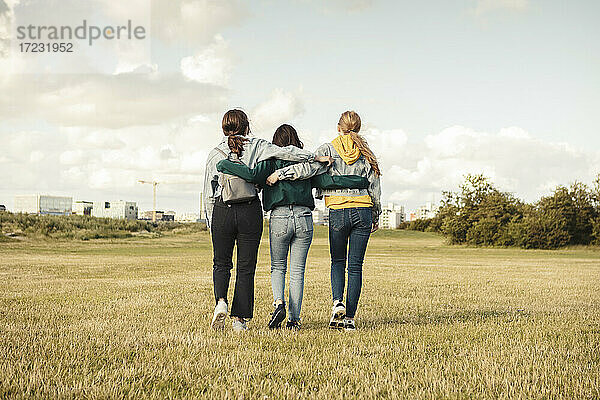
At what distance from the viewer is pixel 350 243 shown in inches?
258

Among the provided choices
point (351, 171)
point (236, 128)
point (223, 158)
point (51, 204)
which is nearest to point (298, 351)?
point (351, 171)

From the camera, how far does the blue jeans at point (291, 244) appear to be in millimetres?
6309

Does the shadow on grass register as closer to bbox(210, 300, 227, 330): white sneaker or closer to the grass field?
the grass field

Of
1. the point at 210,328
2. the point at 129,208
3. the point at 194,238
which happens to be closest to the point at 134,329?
the point at 210,328

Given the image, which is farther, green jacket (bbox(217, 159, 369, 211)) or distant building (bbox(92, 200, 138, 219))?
distant building (bbox(92, 200, 138, 219))

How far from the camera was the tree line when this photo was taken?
163ft

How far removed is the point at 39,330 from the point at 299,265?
9.48ft

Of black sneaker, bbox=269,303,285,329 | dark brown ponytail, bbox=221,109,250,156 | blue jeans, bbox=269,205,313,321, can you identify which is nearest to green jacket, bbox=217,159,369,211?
blue jeans, bbox=269,205,313,321

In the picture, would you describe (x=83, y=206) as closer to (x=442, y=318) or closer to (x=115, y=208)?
(x=115, y=208)

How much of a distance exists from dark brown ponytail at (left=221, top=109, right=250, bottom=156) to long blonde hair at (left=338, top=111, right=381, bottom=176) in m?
1.13

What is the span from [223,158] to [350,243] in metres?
1.76

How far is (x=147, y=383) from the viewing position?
13.1 feet

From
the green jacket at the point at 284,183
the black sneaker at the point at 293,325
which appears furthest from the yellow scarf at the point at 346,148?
the black sneaker at the point at 293,325

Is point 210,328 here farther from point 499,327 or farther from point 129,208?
point 129,208
